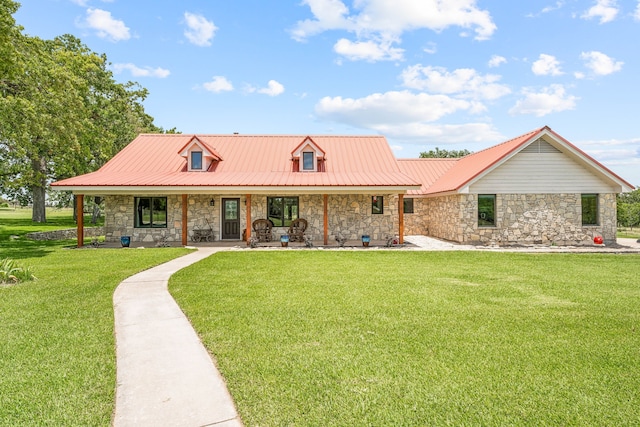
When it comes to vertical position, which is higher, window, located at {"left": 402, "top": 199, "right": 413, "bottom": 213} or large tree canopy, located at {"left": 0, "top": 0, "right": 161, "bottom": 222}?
large tree canopy, located at {"left": 0, "top": 0, "right": 161, "bottom": 222}

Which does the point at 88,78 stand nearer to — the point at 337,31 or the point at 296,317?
the point at 337,31

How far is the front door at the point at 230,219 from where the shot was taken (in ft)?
57.6

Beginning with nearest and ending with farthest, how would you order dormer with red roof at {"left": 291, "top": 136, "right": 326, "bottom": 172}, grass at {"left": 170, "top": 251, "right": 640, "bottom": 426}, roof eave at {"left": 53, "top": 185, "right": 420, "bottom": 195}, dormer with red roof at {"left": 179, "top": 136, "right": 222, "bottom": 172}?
grass at {"left": 170, "top": 251, "right": 640, "bottom": 426} < roof eave at {"left": 53, "top": 185, "right": 420, "bottom": 195} < dormer with red roof at {"left": 179, "top": 136, "right": 222, "bottom": 172} < dormer with red roof at {"left": 291, "top": 136, "right": 326, "bottom": 172}

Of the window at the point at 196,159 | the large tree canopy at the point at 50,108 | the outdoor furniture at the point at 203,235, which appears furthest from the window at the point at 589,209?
the large tree canopy at the point at 50,108

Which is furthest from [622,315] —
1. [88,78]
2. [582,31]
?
[88,78]

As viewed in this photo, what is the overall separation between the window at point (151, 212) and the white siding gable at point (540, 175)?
14.8 metres

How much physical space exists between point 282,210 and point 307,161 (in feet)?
9.77

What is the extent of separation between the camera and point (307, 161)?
60.5ft

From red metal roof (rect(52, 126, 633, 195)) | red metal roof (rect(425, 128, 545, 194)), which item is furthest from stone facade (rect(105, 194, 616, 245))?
red metal roof (rect(52, 126, 633, 195))

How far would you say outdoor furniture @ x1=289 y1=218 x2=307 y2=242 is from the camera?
1661 centimetres

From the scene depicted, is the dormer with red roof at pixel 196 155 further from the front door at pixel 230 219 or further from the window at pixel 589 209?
the window at pixel 589 209

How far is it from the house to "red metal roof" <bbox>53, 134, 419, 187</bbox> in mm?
89

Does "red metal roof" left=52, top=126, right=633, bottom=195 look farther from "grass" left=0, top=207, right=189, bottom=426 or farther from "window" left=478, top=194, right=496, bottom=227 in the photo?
"grass" left=0, top=207, right=189, bottom=426

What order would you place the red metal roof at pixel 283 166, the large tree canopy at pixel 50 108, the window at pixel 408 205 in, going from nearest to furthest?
the large tree canopy at pixel 50 108
the red metal roof at pixel 283 166
the window at pixel 408 205
